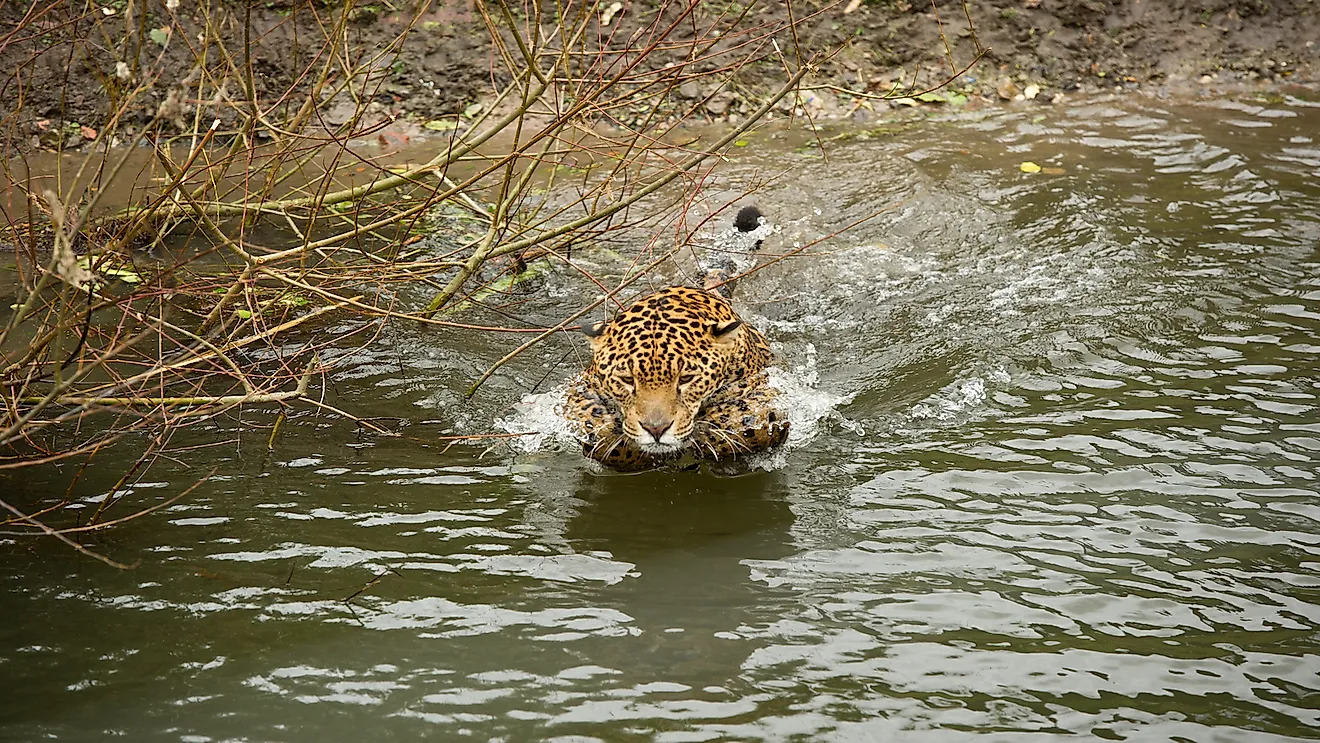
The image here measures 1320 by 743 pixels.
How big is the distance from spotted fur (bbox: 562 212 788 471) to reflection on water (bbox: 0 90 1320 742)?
30cm

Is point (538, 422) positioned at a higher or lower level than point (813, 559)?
higher

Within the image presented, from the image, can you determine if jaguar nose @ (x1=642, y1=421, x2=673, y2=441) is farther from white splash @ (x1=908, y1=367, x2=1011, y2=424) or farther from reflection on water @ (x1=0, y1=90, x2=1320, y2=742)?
white splash @ (x1=908, y1=367, x2=1011, y2=424)

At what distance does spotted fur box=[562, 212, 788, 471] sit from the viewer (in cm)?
572

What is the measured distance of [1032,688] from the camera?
15.1 ft

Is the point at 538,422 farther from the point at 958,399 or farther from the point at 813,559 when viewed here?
the point at 958,399

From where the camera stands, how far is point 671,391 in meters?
5.74

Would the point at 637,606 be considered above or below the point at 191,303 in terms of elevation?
below

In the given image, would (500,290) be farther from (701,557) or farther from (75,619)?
(75,619)

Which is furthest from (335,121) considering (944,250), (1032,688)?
(1032,688)

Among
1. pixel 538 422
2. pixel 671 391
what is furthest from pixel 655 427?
pixel 538 422

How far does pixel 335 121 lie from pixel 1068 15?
8.63 metres

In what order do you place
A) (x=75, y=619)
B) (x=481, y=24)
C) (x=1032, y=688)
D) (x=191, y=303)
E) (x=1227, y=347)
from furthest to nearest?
(x=481, y=24) → (x=191, y=303) → (x=1227, y=347) → (x=75, y=619) → (x=1032, y=688)

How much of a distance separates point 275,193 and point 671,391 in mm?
6140

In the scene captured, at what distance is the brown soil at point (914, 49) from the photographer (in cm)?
1220
